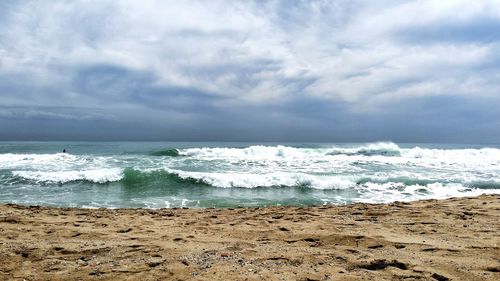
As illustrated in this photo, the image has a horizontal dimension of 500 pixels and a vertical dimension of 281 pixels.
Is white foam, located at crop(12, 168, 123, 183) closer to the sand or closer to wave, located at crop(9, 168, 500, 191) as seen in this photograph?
wave, located at crop(9, 168, 500, 191)

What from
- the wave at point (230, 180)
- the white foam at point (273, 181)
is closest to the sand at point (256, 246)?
the white foam at point (273, 181)

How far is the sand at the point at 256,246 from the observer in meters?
3.69

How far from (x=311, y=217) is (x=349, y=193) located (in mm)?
5890

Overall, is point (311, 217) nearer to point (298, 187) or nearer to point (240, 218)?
point (240, 218)

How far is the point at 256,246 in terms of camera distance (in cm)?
463

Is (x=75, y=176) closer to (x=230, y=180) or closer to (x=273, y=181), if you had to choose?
A: (x=230, y=180)

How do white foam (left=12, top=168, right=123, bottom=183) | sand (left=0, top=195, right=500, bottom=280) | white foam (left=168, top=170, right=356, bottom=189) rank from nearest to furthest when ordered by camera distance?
sand (left=0, top=195, right=500, bottom=280)
white foam (left=168, top=170, right=356, bottom=189)
white foam (left=12, top=168, right=123, bottom=183)

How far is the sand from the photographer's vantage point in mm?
3686

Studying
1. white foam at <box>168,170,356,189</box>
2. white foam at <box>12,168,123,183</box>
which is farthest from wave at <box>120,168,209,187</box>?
white foam at <box>12,168,123,183</box>

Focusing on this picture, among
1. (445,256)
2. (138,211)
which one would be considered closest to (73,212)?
(138,211)

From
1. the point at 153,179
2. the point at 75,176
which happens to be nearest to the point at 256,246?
the point at 153,179

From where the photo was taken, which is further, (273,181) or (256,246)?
(273,181)

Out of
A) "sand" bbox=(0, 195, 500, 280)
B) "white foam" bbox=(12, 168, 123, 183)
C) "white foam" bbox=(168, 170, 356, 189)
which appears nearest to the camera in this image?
"sand" bbox=(0, 195, 500, 280)

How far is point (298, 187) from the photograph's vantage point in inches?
529
